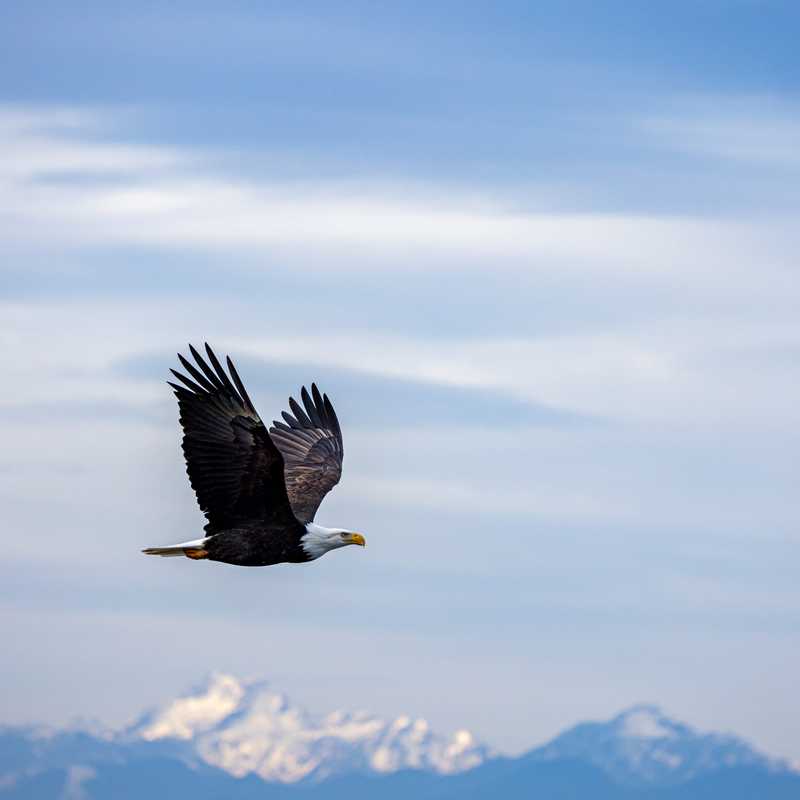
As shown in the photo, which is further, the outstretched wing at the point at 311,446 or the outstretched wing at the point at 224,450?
the outstretched wing at the point at 311,446

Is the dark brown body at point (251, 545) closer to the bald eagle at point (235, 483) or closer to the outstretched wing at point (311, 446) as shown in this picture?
the bald eagle at point (235, 483)

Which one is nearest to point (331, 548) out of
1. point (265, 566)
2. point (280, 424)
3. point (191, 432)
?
point (265, 566)

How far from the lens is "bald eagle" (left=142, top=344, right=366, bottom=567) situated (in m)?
29.7

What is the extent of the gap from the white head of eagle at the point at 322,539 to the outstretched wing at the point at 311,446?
3.30m

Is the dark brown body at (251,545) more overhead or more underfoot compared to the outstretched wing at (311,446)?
more underfoot

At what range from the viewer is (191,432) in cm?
3000

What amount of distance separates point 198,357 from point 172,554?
3158mm

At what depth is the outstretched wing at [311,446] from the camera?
35500mm

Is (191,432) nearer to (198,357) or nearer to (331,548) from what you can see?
(198,357)

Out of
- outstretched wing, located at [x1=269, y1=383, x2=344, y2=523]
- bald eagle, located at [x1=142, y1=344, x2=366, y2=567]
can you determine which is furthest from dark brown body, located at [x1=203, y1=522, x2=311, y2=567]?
outstretched wing, located at [x1=269, y1=383, x2=344, y2=523]

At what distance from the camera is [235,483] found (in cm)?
2998

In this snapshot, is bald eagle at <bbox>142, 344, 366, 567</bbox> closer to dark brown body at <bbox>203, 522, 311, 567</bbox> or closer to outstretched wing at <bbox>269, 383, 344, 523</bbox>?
dark brown body at <bbox>203, 522, 311, 567</bbox>

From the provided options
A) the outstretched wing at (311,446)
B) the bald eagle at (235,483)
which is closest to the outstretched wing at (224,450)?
the bald eagle at (235,483)

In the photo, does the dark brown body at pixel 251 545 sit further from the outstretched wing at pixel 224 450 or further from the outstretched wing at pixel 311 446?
the outstretched wing at pixel 311 446
